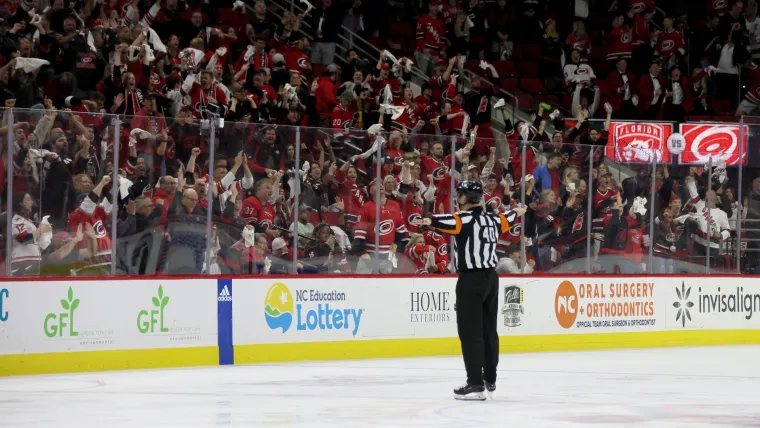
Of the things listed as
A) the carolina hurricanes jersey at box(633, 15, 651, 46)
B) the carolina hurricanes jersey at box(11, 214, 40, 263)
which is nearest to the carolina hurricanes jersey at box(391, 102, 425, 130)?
the carolina hurricanes jersey at box(633, 15, 651, 46)

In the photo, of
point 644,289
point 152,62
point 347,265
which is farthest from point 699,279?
point 152,62

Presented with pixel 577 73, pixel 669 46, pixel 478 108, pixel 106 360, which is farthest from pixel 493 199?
pixel 669 46

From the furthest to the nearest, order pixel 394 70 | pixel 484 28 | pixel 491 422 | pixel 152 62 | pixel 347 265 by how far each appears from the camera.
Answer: pixel 484 28 < pixel 394 70 < pixel 152 62 < pixel 347 265 < pixel 491 422

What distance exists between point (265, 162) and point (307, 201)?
73 cm

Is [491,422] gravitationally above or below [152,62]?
below

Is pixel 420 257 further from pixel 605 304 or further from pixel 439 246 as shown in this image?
pixel 605 304

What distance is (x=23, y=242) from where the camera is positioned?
41.4 ft

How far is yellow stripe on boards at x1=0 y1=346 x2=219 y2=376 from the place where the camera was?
12.7 m

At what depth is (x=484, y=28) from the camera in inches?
958

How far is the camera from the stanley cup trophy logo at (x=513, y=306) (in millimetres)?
16641

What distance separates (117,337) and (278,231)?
86.6 inches

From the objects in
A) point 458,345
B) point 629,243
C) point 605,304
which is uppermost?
point 629,243

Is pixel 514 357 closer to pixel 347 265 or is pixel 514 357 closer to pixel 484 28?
pixel 347 265

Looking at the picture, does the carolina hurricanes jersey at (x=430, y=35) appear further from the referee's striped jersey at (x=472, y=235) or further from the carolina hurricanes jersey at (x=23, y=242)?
the referee's striped jersey at (x=472, y=235)
